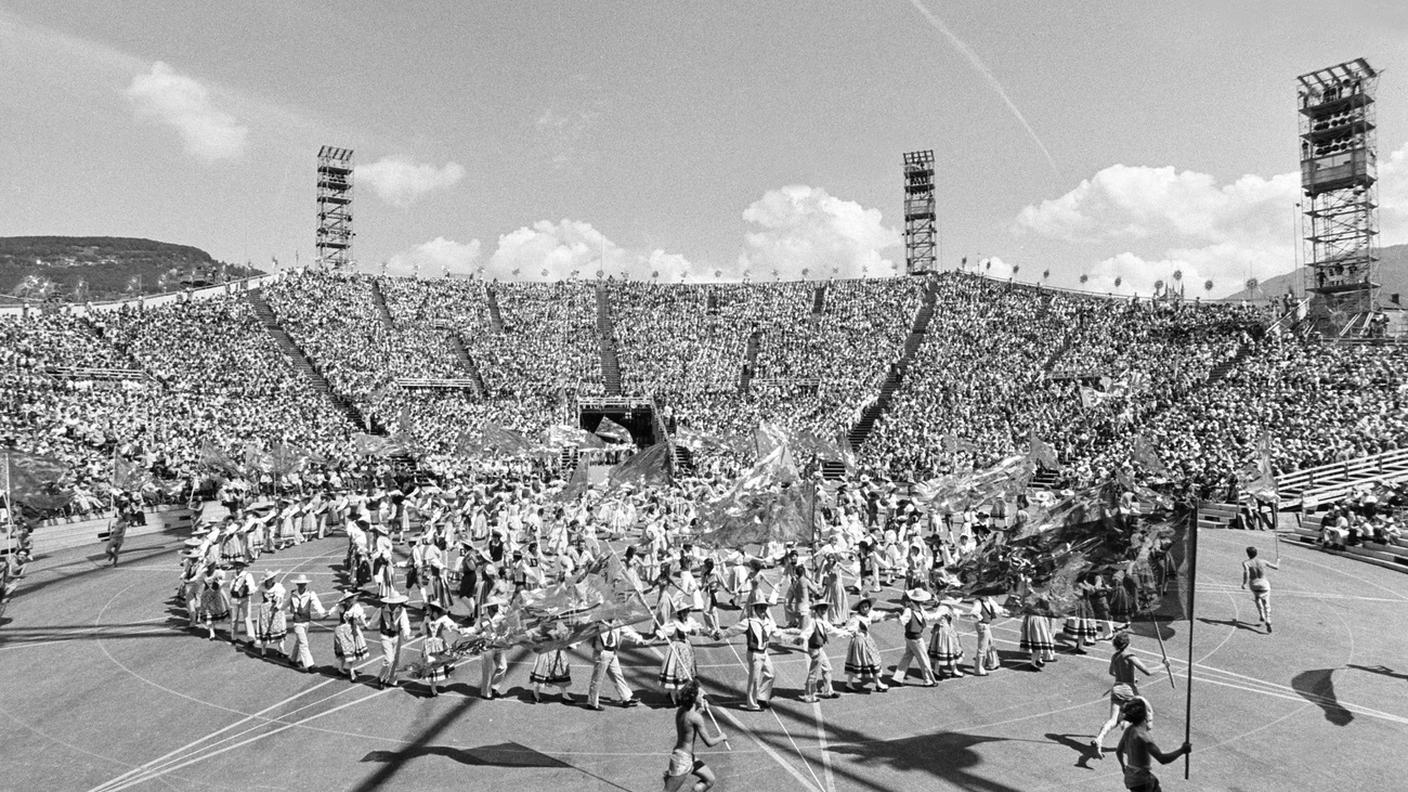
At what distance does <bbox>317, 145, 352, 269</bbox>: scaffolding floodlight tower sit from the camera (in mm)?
80062

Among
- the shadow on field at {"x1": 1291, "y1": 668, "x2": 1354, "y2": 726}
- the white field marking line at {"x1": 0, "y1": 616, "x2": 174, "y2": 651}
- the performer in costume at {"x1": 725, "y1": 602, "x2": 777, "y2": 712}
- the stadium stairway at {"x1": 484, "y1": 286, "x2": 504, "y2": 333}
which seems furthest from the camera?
the stadium stairway at {"x1": 484, "y1": 286, "x2": 504, "y2": 333}

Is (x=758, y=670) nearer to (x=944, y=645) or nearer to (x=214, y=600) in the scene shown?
(x=944, y=645)

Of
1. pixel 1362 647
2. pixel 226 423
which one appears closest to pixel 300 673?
pixel 1362 647

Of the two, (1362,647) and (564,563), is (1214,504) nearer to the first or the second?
(1362,647)

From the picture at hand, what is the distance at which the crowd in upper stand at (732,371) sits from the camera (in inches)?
1460

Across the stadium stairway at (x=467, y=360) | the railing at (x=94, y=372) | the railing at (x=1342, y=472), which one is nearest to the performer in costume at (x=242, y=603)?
the railing at (x=1342, y=472)

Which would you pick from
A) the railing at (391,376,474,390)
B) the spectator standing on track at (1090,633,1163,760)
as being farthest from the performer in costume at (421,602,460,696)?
the railing at (391,376,474,390)

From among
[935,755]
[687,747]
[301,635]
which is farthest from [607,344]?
[687,747]

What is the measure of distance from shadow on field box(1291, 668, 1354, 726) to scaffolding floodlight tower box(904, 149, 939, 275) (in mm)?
64503

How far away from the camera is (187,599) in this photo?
18.8 m

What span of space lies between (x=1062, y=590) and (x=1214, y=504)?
25.6m

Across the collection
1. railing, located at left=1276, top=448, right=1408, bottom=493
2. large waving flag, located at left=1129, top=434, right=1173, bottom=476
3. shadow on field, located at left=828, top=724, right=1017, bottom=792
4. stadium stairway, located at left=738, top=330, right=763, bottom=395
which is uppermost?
stadium stairway, located at left=738, top=330, right=763, bottom=395

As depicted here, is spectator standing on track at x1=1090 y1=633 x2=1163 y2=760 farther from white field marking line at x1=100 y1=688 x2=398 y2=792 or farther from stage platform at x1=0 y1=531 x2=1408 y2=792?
white field marking line at x1=100 y1=688 x2=398 y2=792

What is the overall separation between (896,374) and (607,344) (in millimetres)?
21786
